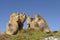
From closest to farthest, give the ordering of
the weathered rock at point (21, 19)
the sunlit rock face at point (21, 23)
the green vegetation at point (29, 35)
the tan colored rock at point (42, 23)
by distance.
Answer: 1. the green vegetation at point (29, 35)
2. the sunlit rock face at point (21, 23)
3. the weathered rock at point (21, 19)
4. the tan colored rock at point (42, 23)

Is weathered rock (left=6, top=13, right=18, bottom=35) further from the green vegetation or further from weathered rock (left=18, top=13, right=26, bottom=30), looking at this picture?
the green vegetation

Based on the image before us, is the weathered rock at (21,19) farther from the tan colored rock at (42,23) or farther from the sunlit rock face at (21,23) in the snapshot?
the tan colored rock at (42,23)

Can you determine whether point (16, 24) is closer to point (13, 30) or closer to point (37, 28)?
point (13, 30)

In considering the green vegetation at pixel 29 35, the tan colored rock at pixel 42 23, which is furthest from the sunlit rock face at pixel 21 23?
the green vegetation at pixel 29 35

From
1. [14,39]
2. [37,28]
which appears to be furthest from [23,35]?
[37,28]

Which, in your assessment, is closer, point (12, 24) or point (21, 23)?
point (12, 24)

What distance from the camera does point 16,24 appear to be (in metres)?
27.1

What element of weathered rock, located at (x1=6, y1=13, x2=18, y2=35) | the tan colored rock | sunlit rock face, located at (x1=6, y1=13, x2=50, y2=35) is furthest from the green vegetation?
the tan colored rock

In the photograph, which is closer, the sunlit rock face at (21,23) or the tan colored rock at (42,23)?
the sunlit rock face at (21,23)

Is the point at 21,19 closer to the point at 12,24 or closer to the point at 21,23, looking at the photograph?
the point at 21,23

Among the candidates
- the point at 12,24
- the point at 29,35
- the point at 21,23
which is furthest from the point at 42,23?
the point at 29,35

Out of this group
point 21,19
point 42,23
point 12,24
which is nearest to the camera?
point 12,24

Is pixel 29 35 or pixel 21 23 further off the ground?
pixel 21 23

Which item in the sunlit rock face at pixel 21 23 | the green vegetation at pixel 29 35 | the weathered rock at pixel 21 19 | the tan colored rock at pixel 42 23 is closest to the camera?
the green vegetation at pixel 29 35
